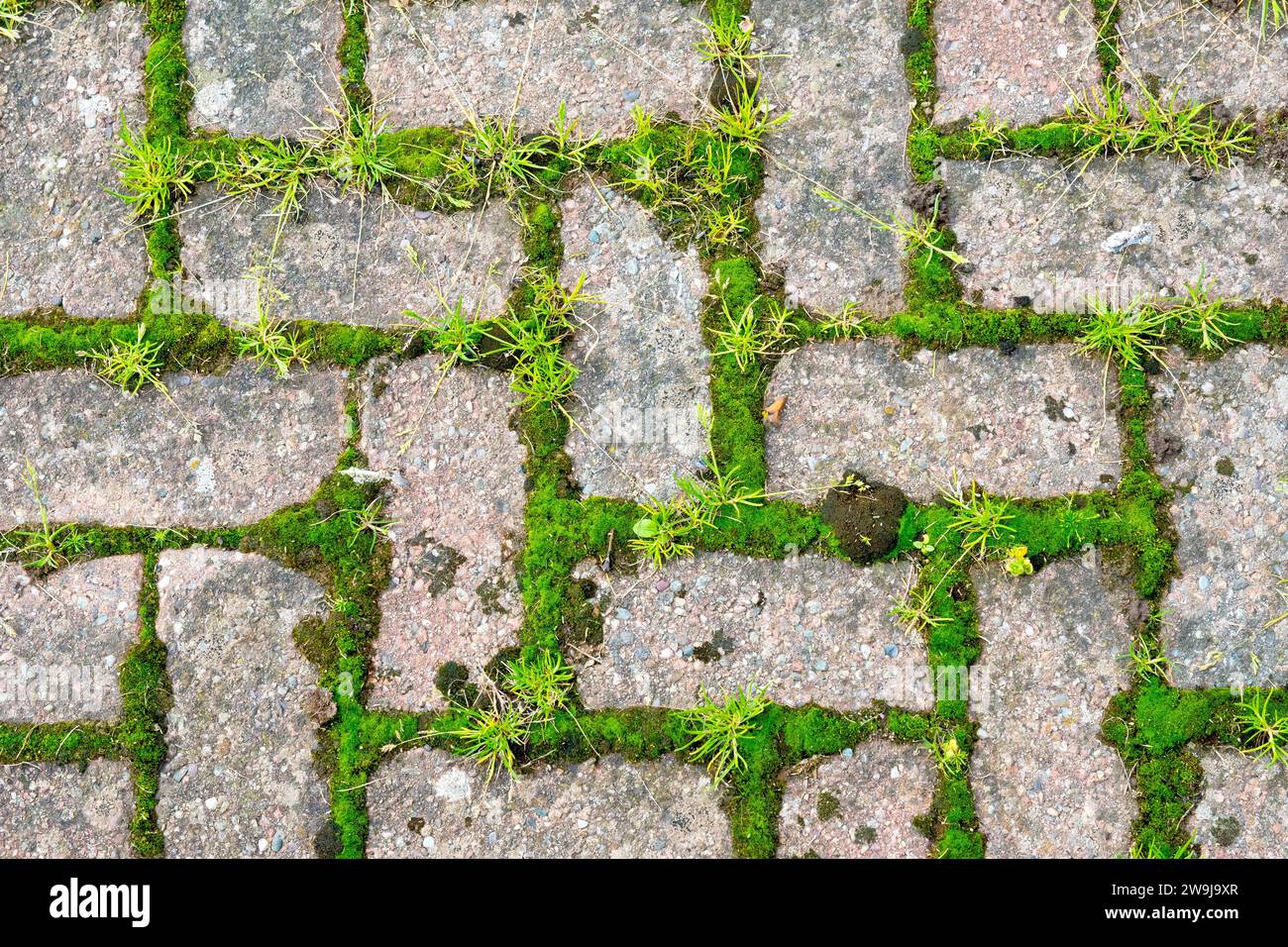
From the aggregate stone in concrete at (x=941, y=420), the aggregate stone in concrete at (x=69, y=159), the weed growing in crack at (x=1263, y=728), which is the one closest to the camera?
the weed growing in crack at (x=1263, y=728)

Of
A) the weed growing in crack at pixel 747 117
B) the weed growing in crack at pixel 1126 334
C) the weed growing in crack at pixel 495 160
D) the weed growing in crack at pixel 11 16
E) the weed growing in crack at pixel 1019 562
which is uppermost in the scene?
the weed growing in crack at pixel 11 16

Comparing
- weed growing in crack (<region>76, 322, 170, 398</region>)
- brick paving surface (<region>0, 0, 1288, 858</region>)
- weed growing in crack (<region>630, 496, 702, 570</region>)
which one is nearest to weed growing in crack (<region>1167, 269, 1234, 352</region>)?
brick paving surface (<region>0, 0, 1288, 858</region>)

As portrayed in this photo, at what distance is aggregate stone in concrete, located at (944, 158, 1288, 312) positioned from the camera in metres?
2.69

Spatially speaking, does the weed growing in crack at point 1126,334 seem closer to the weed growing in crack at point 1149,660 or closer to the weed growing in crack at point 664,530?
the weed growing in crack at point 1149,660

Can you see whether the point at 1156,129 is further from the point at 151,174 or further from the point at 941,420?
the point at 151,174

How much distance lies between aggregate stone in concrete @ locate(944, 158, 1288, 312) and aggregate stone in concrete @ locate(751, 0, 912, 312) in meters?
0.23

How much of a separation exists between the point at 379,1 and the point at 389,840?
2580 mm

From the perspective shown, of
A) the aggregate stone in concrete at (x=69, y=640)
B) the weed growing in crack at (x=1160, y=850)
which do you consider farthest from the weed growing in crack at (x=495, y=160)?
the weed growing in crack at (x=1160, y=850)

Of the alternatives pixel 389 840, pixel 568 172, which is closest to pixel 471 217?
pixel 568 172

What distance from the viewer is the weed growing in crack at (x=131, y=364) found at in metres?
2.78

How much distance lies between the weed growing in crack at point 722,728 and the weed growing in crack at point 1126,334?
1407 mm

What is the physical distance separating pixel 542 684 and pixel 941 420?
139 cm

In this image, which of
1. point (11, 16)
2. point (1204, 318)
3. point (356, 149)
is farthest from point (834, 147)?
point (11, 16)

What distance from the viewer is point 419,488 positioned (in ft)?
8.98
